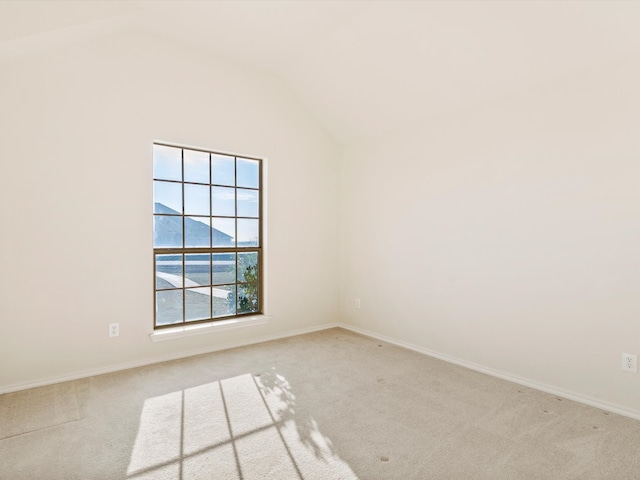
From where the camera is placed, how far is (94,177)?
9.91ft

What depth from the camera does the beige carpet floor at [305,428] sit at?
73.7 inches

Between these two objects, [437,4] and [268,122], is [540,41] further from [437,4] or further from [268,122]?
[268,122]

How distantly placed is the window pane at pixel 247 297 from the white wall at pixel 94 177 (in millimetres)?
260

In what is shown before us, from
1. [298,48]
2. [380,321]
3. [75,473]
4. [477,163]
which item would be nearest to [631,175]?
[477,163]

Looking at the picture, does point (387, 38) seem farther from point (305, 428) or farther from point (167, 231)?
point (305, 428)

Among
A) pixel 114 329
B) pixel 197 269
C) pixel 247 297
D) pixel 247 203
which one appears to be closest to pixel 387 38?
pixel 247 203

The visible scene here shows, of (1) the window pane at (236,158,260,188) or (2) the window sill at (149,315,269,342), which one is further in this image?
(1) the window pane at (236,158,260,188)

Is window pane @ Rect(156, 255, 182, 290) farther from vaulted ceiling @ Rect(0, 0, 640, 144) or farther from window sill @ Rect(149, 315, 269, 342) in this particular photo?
vaulted ceiling @ Rect(0, 0, 640, 144)

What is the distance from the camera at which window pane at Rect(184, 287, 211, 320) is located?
12.1 ft

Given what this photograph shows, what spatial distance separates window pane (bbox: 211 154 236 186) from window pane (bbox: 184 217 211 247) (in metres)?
0.44

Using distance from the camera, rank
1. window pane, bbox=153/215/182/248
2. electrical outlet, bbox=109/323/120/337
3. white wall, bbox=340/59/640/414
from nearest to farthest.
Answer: white wall, bbox=340/59/640/414
electrical outlet, bbox=109/323/120/337
window pane, bbox=153/215/182/248

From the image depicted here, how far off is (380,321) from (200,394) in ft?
7.27

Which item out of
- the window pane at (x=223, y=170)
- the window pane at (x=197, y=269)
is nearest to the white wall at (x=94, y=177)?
the window pane at (x=223, y=170)

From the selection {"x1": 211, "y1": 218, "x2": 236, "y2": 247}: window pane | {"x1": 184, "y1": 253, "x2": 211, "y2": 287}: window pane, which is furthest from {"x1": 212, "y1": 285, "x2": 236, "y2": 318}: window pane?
{"x1": 211, "y1": 218, "x2": 236, "y2": 247}: window pane
